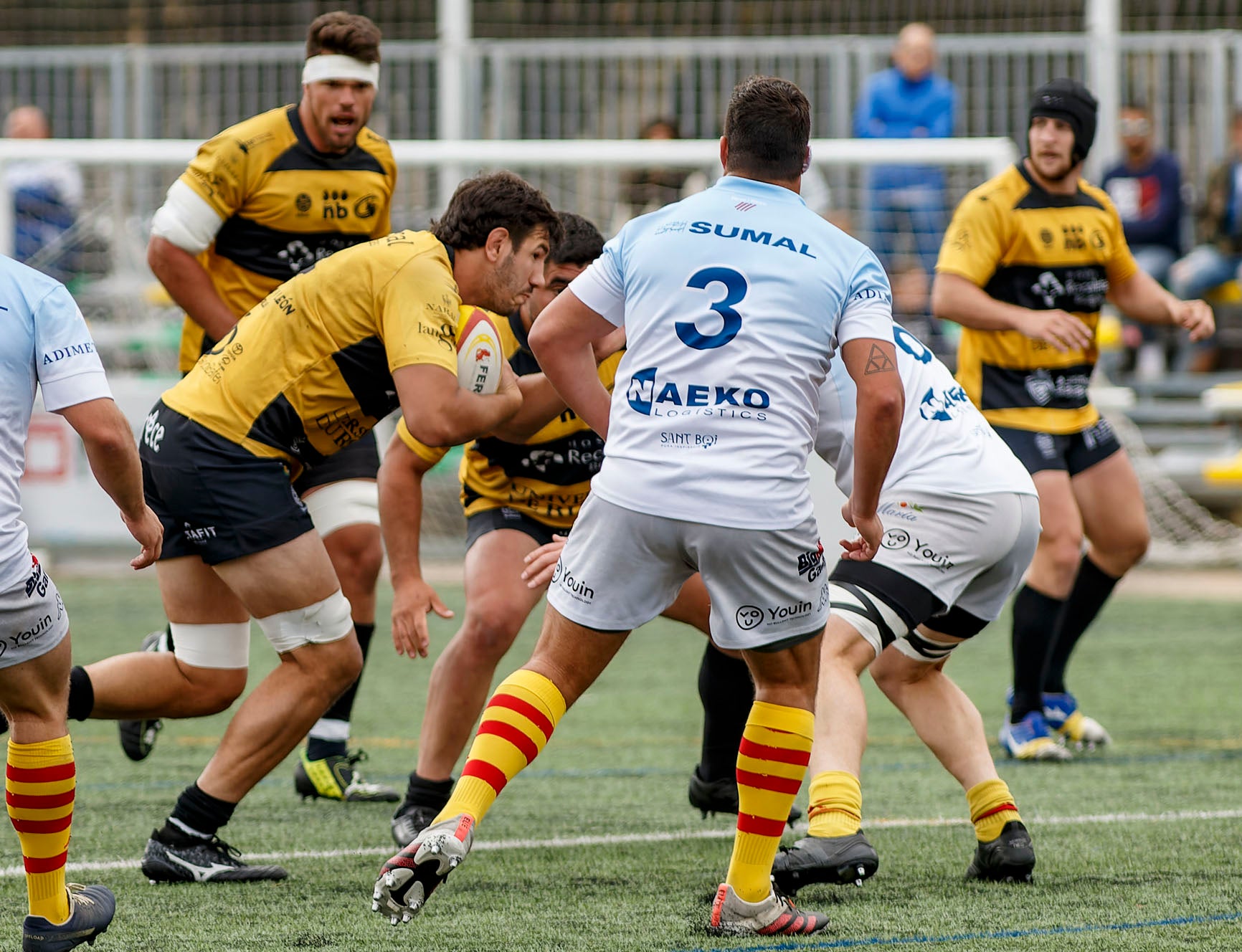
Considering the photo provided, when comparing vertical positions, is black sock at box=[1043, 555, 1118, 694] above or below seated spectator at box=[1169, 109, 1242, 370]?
below

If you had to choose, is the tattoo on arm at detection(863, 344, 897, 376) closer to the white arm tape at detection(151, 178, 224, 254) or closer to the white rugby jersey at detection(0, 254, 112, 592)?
the white rugby jersey at detection(0, 254, 112, 592)

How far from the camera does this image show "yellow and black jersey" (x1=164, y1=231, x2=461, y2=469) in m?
4.50

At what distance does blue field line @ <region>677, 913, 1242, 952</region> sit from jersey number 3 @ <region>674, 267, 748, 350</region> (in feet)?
4.19

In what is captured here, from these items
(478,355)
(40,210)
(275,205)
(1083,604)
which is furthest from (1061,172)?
(40,210)

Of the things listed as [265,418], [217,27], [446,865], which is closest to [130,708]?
[265,418]

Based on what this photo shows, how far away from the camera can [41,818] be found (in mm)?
3727

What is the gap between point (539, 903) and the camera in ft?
14.1

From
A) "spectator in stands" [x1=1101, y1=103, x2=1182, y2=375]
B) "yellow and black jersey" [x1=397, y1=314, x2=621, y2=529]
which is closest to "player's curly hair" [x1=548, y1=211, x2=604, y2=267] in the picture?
"yellow and black jersey" [x1=397, y1=314, x2=621, y2=529]

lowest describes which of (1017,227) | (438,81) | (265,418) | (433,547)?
(433,547)

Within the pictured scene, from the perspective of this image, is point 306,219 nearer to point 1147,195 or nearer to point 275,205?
point 275,205

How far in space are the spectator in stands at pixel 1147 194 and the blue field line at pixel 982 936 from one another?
32.0 feet

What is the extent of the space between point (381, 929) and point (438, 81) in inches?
457

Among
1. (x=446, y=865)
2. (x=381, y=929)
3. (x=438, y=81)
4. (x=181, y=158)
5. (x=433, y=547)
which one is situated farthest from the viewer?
(x=438, y=81)

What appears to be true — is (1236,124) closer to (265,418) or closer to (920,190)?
(920,190)
